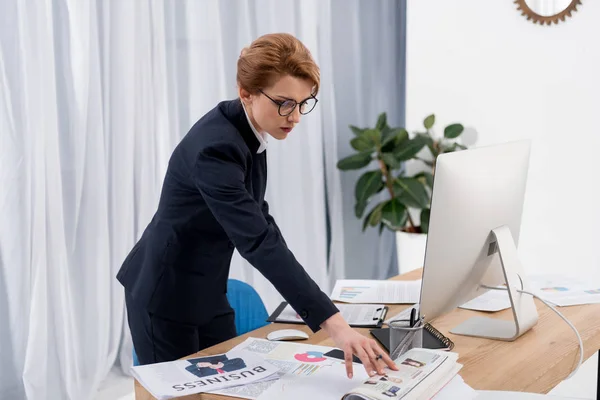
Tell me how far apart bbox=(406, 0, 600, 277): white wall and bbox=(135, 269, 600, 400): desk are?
6.22 feet

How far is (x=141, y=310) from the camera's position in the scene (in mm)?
1878

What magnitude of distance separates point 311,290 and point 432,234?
0.33 meters

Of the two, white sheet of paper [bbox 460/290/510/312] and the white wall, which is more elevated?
the white wall

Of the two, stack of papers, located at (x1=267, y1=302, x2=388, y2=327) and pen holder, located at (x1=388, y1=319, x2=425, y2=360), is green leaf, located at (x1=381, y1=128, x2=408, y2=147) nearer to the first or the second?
stack of papers, located at (x1=267, y1=302, x2=388, y2=327)

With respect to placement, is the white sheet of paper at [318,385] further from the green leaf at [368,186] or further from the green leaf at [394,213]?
the green leaf at [368,186]

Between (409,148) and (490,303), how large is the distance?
203cm

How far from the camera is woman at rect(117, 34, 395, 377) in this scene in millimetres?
1479

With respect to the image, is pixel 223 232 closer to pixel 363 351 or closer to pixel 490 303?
pixel 363 351

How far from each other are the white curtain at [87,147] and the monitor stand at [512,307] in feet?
5.58

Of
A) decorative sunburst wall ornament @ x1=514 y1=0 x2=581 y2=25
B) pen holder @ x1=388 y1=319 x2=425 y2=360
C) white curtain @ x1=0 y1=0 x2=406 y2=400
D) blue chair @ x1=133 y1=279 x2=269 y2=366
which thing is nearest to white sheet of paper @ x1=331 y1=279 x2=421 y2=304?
blue chair @ x1=133 y1=279 x2=269 y2=366

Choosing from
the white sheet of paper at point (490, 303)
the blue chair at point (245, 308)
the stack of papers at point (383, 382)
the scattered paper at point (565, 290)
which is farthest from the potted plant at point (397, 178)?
the stack of papers at point (383, 382)

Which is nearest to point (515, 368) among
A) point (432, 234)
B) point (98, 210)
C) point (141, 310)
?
point (432, 234)

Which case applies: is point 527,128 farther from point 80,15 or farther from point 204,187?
point 204,187

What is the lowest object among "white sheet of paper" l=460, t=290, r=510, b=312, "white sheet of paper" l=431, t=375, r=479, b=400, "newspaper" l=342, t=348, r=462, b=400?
→ "white sheet of paper" l=460, t=290, r=510, b=312
